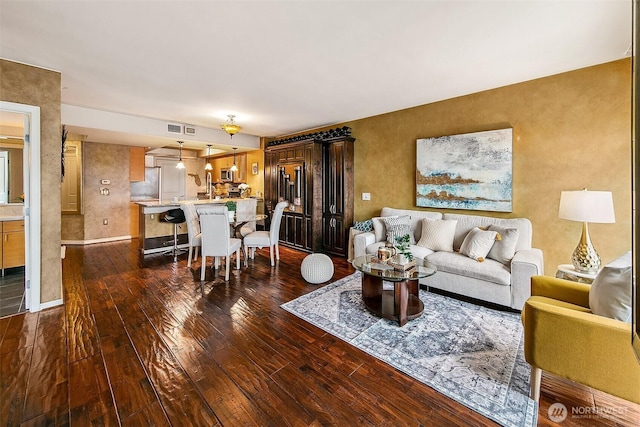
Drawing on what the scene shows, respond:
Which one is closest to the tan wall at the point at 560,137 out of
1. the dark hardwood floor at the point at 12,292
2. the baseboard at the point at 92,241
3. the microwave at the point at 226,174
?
the dark hardwood floor at the point at 12,292

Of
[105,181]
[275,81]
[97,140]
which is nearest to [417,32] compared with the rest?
[275,81]

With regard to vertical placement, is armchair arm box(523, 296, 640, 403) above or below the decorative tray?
below

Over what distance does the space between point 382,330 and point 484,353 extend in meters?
0.84

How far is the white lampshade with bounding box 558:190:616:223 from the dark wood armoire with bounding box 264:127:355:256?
331 centimetres

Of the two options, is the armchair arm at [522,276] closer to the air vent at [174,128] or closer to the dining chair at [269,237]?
the dining chair at [269,237]

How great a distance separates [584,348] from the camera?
1.52m

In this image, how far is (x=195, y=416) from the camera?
1593 mm

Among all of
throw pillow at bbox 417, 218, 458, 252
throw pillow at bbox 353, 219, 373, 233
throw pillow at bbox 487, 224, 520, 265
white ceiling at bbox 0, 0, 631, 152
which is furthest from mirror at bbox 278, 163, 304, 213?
throw pillow at bbox 487, 224, 520, 265

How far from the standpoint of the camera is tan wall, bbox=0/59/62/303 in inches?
111

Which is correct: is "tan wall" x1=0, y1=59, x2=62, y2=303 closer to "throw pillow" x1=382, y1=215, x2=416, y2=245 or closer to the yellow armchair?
"throw pillow" x1=382, y1=215, x2=416, y2=245

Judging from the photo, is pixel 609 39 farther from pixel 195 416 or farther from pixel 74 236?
pixel 74 236

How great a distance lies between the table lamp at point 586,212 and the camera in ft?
8.05

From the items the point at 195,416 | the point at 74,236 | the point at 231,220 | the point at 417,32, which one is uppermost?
the point at 417,32

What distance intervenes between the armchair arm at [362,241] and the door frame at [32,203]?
393cm
